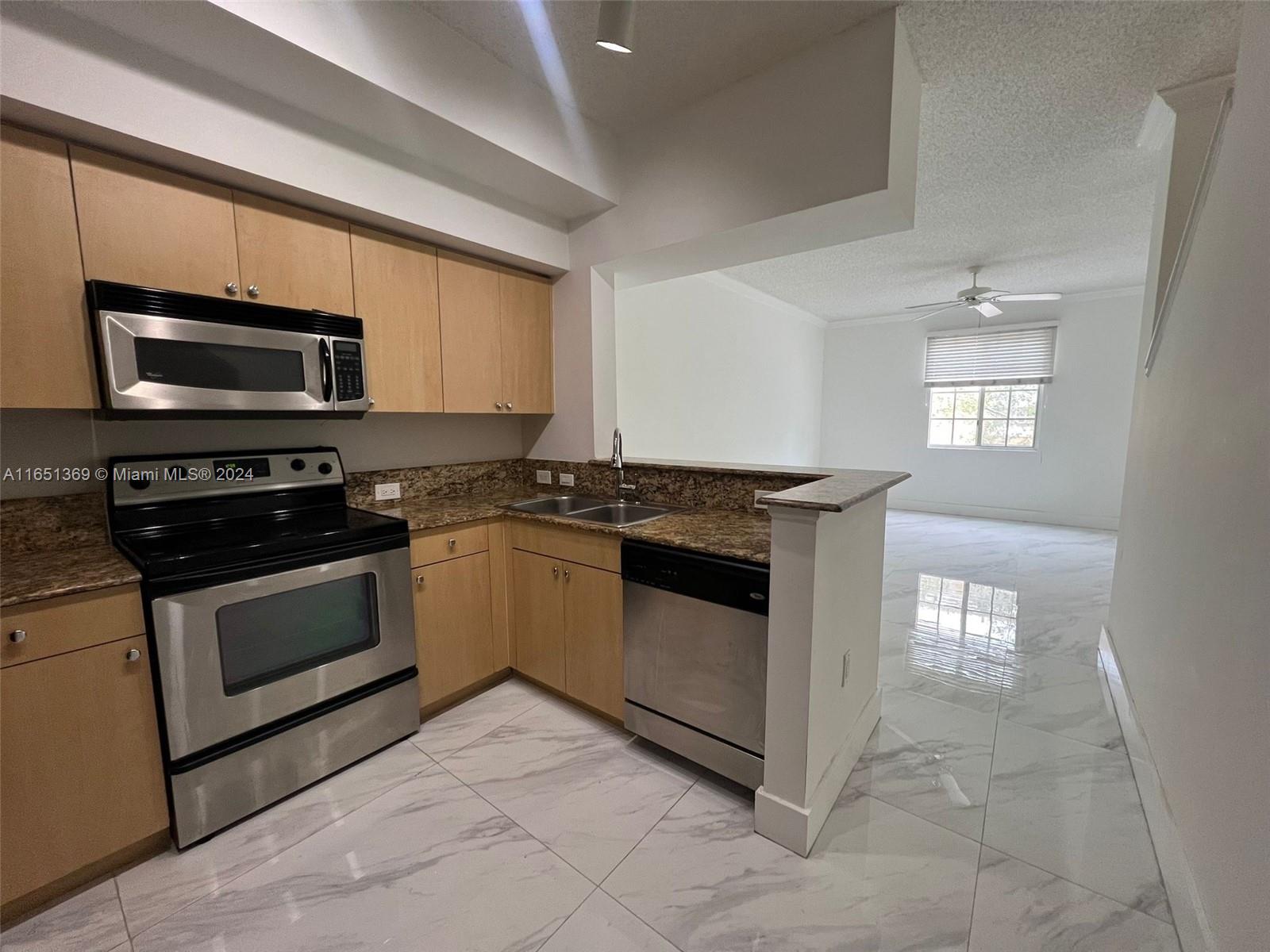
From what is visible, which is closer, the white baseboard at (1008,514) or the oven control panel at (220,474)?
the oven control panel at (220,474)

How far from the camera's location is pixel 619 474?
264 cm

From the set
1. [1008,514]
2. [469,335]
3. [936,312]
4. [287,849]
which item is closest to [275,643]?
[287,849]

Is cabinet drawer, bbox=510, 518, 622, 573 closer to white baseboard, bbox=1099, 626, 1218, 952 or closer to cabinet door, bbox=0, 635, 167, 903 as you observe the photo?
cabinet door, bbox=0, 635, 167, 903

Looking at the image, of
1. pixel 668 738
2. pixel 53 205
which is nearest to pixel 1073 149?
pixel 668 738

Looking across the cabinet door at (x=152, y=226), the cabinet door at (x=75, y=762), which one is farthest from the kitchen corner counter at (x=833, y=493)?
the cabinet door at (x=152, y=226)

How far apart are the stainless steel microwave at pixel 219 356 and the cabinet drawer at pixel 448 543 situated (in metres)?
0.61

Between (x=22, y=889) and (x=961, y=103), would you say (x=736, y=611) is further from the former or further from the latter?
(x=961, y=103)

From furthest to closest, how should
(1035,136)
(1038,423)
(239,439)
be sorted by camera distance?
(1038,423) → (1035,136) → (239,439)

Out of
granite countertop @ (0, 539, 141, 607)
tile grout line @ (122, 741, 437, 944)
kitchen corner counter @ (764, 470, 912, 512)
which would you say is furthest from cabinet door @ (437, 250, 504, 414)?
kitchen corner counter @ (764, 470, 912, 512)

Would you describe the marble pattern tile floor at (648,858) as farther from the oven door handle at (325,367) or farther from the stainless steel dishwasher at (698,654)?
the oven door handle at (325,367)

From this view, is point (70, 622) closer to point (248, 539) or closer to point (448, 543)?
point (248, 539)

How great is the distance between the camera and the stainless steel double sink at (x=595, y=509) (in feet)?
8.11

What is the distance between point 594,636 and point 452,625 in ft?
2.15

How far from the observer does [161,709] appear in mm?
1490
